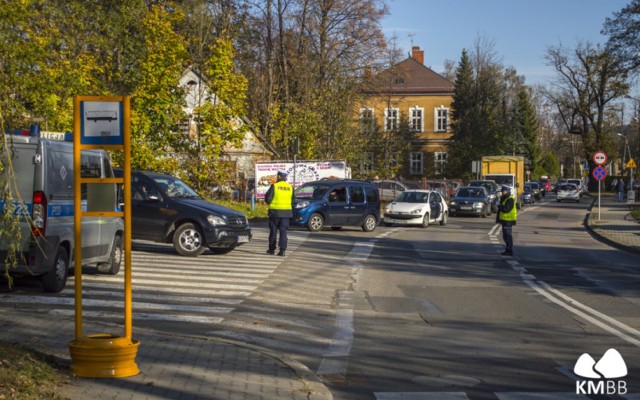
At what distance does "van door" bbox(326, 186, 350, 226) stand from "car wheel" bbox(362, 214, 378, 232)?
805mm

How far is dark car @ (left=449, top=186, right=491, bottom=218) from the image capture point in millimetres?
43938

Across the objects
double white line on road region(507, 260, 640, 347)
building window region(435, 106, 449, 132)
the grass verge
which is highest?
building window region(435, 106, 449, 132)

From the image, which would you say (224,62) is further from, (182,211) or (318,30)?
(318,30)

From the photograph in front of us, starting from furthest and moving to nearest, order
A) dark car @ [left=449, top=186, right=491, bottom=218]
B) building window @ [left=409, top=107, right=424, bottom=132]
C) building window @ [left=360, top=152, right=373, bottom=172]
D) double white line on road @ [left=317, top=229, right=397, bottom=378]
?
building window @ [left=409, top=107, right=424, bottom=132] → building window @ [left=360, top=152, right=373, bottom=172] → dark car @ [left=449, top=186, right=491, bottom=218] → double white line on road @ [left=317, top=229, right=397, bottom=378]

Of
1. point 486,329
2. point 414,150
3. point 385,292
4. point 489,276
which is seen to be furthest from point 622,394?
point 414,150

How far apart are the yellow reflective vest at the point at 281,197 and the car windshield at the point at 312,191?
9.15 m

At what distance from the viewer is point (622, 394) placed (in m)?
7.38

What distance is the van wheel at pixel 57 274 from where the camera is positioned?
1240 centimetres

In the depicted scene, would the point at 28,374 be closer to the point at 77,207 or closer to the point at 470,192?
the point at 77,207

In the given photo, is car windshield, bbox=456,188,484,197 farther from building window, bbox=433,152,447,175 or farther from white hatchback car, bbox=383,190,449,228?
building window, bbox=433,152,447,175

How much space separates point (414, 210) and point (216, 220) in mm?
16524

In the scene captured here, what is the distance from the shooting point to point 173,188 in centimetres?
A: 1894

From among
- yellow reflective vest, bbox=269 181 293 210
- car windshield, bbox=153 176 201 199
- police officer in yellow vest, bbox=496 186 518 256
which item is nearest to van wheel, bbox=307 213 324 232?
police officer in yellow vest, bbox=496 186 518 256

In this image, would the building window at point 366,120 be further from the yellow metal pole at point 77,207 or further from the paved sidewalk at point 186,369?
the yellow metal pole at point 77,207
